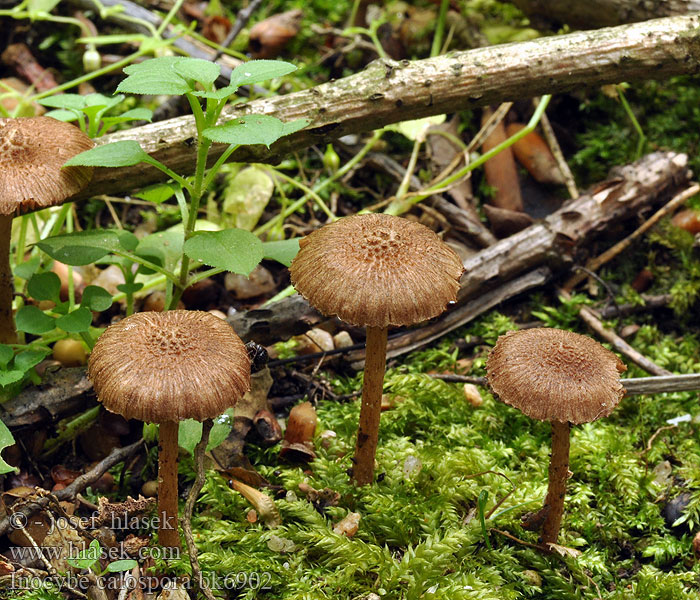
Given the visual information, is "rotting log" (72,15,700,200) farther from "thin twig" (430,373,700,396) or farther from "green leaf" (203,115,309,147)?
"thin twig" (430,373,700,396)

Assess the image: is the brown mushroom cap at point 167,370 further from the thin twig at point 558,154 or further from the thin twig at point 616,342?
the thin twig at point 558,154

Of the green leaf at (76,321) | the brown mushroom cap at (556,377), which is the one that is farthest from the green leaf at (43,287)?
the brown mushroom cap at (556,377)

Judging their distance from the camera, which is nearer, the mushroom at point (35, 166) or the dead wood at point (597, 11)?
the mushroom at point (35, 166)

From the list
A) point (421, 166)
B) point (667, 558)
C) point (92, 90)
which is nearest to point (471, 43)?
point (421, 166)

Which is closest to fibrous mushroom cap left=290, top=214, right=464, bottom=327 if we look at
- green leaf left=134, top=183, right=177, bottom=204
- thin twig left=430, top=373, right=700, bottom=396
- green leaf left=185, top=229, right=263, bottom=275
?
green leaf left=185, top=229, right=263, bottom=275

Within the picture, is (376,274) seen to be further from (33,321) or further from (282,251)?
(33,321)
